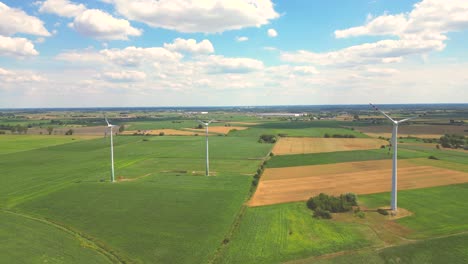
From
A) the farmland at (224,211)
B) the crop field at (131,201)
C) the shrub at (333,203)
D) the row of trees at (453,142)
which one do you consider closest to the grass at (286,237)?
the farmland at (224,211)

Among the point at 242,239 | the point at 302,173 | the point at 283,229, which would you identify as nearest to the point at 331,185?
the point at 302,173

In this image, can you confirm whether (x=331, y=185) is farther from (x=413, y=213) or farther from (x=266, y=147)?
(x=266, y=147)

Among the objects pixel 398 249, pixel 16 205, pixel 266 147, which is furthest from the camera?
pixel 266 147

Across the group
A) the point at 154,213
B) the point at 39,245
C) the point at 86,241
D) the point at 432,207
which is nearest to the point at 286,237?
the point at 154,213

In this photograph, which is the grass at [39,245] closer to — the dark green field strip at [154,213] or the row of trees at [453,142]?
the dark green field strip at [154,213]

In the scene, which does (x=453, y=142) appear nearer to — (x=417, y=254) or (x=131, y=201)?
(x=417, y=254)
